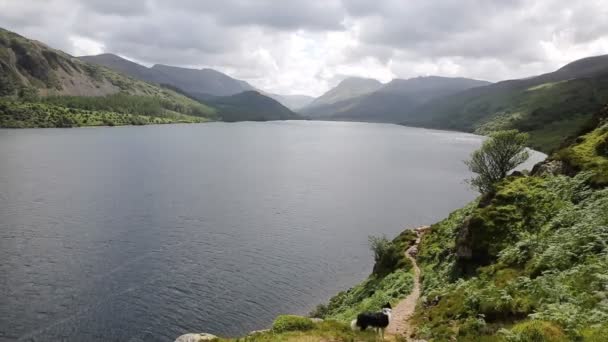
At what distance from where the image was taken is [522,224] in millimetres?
36531

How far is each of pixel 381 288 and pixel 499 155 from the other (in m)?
54.4

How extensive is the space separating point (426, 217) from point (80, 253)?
7897 centimetres

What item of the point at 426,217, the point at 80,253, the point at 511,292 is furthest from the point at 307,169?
the point at 511,292

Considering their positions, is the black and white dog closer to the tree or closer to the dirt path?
the dirt path

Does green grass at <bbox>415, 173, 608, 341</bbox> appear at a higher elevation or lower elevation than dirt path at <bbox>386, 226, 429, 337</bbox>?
higher

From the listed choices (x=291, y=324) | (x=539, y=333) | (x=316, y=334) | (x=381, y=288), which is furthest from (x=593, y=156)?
(x=291, y=324)

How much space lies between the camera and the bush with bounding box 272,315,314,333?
91.1 feet

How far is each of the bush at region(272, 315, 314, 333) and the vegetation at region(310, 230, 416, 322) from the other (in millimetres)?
13295

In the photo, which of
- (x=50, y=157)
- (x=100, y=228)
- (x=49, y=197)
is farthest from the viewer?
(x=50, y=157)

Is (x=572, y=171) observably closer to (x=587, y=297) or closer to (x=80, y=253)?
(x=587, y=297)

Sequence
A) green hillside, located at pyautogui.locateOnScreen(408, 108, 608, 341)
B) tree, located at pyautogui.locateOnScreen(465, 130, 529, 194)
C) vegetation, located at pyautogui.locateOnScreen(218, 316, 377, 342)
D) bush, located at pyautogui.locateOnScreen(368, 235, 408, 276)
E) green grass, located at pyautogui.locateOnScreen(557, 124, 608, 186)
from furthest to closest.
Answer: tree, located at pyautogui.locateOnScreen(465, 130, 529, 194), bush, located at pyautogui.locateOnScreen(368, 235, 408, 276), green grass, located at pyautogui.locateOnScreen(557, 124, 608, 186), vegetation, located at pyautogui.locateOnScreen(218, 316, 377, 342), green hillside, located at pyautogui.locateOnScreen(408, 108, 608, 341)

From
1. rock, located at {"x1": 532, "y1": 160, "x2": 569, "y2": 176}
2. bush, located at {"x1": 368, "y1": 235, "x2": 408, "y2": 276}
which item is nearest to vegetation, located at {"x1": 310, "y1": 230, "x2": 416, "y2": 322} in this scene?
bush, located at {"x1": 368, "y1": 235, "x2": 408, "y2": 276}

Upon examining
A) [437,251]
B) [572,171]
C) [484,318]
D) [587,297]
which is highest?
[572,171]

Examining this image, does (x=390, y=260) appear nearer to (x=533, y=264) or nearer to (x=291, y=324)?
(x=533, y=264)
